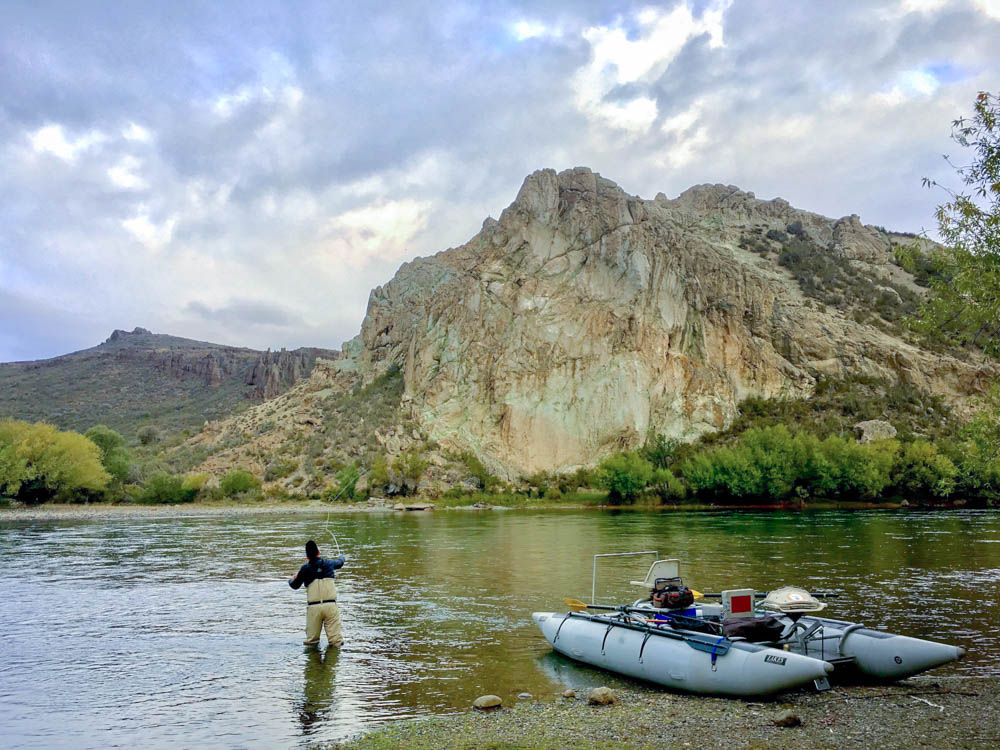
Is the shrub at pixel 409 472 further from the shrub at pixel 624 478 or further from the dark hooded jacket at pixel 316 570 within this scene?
the dark hooded jacket at pixel 316 570

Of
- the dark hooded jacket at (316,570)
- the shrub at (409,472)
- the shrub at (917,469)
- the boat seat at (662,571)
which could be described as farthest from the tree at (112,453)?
the shrub at (917,469)

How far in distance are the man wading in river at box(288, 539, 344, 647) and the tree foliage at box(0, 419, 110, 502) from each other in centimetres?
6722

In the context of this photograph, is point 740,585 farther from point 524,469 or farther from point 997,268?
point 524,469

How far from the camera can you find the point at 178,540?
45.0 metres

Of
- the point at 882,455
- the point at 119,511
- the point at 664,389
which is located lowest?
the point at 119,511

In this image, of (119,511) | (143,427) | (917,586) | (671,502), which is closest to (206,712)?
(917,586)

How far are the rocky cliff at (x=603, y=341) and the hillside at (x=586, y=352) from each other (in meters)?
0.22

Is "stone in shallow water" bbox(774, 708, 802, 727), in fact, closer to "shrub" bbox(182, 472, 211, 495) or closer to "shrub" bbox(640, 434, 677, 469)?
"shrub" bbox(640, 434, 677, 469)

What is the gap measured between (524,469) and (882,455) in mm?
42526

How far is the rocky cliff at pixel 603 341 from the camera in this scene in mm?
101062

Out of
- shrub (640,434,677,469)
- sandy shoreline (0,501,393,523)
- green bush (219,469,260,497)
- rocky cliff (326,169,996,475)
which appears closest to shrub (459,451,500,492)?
rocky cliff (326,169,996,475)

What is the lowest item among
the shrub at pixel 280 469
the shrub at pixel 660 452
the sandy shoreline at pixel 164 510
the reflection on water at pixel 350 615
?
the sandy shoreline at pixel 164 510

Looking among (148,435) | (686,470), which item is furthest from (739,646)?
(148,435)

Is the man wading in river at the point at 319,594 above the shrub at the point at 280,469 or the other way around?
the other way around
